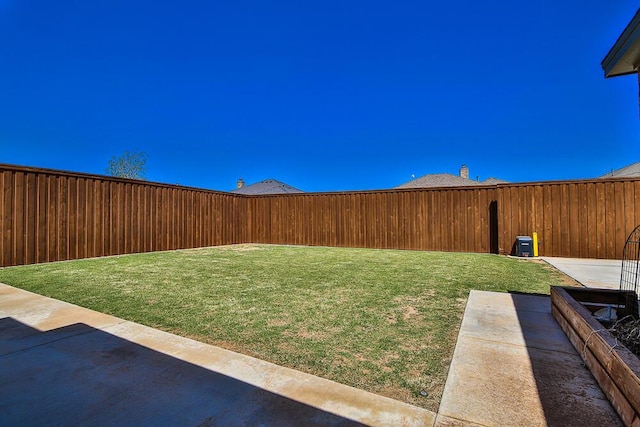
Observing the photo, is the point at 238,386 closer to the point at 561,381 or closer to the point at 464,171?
the point at 561,381

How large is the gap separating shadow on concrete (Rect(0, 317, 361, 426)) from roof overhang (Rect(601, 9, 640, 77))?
2856 millimetres

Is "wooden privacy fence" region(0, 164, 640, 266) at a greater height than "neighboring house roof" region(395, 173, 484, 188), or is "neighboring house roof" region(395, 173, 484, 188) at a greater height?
"neighboring house roof" region(395, 173, 484, 188)

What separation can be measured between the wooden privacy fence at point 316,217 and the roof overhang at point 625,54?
279 inches

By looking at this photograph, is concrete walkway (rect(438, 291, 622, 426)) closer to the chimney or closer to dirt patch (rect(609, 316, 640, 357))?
dirt patch (rect(609, 316, 640, 357))

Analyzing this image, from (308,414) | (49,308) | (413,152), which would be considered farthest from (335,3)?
(413,152)

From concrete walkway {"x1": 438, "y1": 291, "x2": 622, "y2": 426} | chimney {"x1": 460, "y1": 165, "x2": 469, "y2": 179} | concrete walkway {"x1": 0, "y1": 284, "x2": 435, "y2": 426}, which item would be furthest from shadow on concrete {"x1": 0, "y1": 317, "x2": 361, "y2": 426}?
chimney {"x1": 460, "y1": 165, "x2": 469, "y2": 179}

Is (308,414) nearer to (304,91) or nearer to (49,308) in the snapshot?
(49,308)

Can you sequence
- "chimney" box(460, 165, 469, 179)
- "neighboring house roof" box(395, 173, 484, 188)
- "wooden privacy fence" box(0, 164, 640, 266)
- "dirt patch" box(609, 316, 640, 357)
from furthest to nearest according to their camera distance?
"chimney" box(460, 165, 469, 179) → "neighboring house roof" box(395, 173, 484, 188) → "wooden privacy fence" box(0, 164, 640, 266) → "dirt patch" box(609, 316, 640, 357)

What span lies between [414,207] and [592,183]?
185 inches

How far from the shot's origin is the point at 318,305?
3.32m

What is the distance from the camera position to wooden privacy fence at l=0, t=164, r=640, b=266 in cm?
709

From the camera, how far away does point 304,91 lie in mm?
17156

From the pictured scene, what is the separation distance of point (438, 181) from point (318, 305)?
1960 cm

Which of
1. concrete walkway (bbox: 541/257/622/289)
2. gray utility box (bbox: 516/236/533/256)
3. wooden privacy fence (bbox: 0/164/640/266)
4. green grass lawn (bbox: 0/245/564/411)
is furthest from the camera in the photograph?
gray utility box (bbox: 516/236/533/256)
